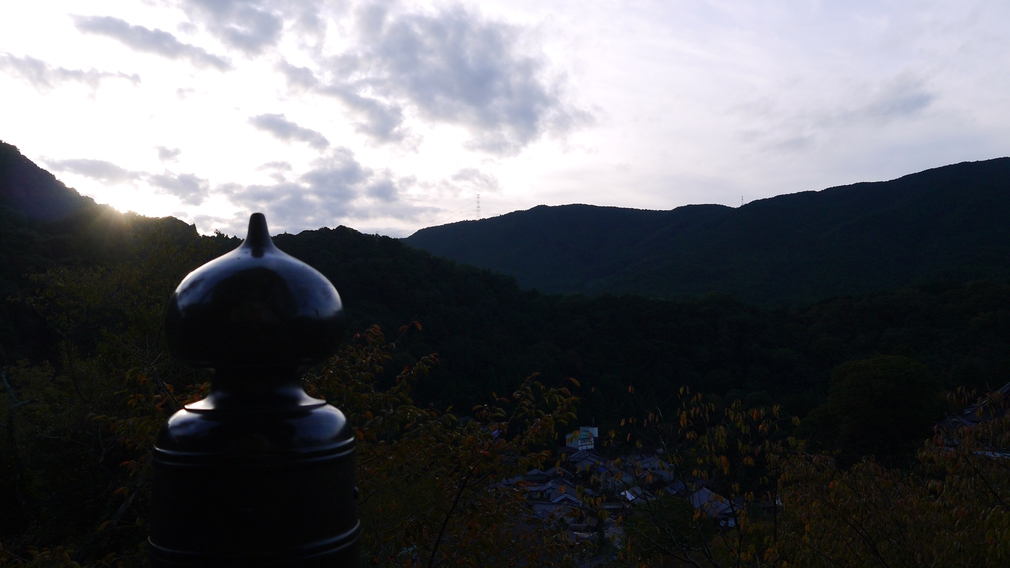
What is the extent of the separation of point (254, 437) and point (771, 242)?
231 ft

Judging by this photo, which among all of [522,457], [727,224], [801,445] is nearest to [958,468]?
[801,445]

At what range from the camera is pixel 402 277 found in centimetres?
2950

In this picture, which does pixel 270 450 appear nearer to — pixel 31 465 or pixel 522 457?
pixel 522 457

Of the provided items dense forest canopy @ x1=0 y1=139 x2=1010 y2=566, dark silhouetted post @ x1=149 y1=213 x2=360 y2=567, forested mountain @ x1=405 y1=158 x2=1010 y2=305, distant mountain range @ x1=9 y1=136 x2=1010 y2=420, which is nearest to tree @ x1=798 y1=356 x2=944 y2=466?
dense forest canopy @ x1=0 y1=139 x2=1010 y2=566

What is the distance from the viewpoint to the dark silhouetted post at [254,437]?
97cm

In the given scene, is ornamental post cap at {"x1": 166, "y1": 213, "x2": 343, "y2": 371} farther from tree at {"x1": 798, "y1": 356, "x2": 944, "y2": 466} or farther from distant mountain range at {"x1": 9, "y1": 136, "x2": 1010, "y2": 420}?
tree at {"x1": 798, "y1": 356, "x2": 944, "y2": 466}

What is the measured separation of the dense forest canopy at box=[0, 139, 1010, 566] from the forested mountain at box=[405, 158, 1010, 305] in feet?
5.13

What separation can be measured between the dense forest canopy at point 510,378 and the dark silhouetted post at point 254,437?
2.03m

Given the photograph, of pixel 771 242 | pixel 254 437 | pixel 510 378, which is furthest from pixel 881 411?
pixel 771 242

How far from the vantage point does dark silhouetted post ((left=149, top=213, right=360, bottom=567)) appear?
97 cm

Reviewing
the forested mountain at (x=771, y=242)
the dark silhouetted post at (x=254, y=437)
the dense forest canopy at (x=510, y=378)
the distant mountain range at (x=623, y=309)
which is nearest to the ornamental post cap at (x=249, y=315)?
the dark silhouetted post at (x=254, y=437)

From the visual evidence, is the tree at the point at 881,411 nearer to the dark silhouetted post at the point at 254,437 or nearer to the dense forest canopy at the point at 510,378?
the dense forest canopy at the point at 510,378

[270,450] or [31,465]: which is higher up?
[270,450]

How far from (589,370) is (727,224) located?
1920 inches
